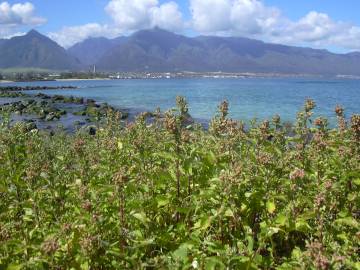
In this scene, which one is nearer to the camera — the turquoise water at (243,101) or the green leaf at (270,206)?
the green leaf at (270,206)

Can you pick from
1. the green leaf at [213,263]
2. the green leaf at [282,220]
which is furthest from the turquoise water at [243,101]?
the green leaf at [213,263]

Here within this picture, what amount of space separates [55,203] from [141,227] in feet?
5.86

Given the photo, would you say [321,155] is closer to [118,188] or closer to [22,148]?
[118,188]

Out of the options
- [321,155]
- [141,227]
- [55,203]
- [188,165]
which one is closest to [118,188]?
[141,227]

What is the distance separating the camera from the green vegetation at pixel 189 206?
532cm

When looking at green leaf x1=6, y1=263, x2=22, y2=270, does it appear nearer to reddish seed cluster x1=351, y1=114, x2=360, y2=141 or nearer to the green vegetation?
the green vegetation

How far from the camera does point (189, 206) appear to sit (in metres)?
6.82

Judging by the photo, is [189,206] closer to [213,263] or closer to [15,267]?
[213,263]

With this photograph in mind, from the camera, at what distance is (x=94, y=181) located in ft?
26.0

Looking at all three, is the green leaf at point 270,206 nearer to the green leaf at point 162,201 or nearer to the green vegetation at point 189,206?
the green vegetation at point 189,206

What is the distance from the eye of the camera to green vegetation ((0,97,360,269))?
5.32 metres

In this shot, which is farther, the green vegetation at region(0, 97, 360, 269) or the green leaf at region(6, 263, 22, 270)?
the green vegetation at region(0, 97, 360, 269)

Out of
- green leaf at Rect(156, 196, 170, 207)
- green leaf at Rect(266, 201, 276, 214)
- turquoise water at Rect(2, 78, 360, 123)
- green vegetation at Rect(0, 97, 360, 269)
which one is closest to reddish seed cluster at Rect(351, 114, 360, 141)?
green vegetation at Rect(0, 97, 360, 269)

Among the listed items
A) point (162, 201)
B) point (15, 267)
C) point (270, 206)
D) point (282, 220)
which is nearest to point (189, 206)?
point (162, 201)
